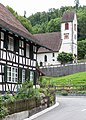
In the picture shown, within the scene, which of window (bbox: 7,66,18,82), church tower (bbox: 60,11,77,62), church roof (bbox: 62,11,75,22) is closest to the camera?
window (bbox: 7,66,18,82)

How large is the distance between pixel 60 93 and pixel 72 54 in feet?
125

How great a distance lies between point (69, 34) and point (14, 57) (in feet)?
197

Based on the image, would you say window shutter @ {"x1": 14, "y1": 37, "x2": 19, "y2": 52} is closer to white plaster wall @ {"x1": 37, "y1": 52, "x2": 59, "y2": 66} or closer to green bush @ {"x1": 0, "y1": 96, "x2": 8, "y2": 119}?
green bush @ {"x1": 0, "y1": 96, "x2": 8, "y2": 119}

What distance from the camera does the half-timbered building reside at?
27.3m

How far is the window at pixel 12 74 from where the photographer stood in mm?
28634

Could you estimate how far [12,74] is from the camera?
96.0ft

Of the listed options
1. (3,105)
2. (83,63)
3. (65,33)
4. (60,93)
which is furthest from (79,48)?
(3,105)

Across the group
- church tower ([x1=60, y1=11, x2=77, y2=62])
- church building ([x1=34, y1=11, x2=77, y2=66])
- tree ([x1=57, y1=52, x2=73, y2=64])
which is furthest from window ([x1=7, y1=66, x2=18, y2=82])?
church tower ([x1=60, y1=11, x2=77, y2=62])

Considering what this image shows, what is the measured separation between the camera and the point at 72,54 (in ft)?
274

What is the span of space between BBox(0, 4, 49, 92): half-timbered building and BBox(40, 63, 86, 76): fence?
38.5 meters

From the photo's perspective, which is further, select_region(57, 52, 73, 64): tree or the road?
select_region(57, 52, 73, 64): tree

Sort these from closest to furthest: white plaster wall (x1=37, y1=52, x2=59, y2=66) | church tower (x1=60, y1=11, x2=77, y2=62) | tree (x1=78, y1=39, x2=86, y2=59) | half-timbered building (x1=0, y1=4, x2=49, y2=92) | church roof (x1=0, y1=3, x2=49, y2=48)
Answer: church roof (x1=0, y1=3, x2=49, y2=48), half-timbered building (x1=0, y1=4, x2=49, y2=92), white plaster wall (x1=37, y1=52, x2=59, y2=66), church tower (x1=60, y1=11, x2=77, y2=62), tree (x1=78, y1=39, x2=86, y2=59)

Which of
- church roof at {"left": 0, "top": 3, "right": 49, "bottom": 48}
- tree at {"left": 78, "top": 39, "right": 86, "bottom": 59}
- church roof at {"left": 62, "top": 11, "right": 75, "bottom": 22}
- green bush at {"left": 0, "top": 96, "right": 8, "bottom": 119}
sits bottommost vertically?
green bush at {"left": 0, "top": 96, "right": 8, "bottom": 119}

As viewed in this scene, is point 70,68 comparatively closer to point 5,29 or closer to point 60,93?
point 60,93
